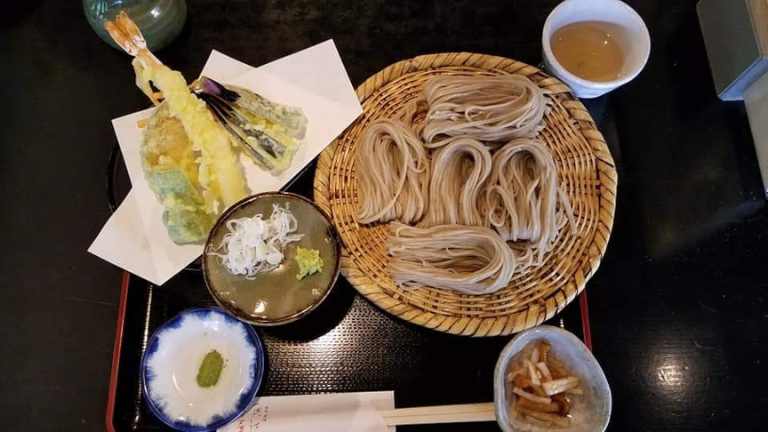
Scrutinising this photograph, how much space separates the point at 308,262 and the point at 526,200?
791 millimetres

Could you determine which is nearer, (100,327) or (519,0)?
(100,327)

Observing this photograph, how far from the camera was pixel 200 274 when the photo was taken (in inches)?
83.2

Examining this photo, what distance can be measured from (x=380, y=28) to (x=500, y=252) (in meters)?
1.20

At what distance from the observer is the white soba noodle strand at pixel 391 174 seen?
2033 mm

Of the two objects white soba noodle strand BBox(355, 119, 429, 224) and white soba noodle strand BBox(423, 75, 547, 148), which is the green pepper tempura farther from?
white soba noodle strand BBox(423, 75, 547, 148)

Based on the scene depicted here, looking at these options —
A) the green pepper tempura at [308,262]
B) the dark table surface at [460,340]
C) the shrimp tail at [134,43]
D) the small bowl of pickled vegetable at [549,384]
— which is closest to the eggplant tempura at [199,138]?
the shrimp tail at [134,43]

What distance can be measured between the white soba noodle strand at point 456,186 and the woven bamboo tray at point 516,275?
223mm

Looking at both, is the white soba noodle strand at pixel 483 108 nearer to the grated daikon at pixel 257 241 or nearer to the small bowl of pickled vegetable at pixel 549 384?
the grated daikon at pixel 257 241

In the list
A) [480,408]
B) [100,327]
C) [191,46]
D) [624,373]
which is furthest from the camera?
[191,46]

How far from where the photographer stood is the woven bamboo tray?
190cm

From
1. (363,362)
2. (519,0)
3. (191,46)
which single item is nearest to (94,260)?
(191,46)

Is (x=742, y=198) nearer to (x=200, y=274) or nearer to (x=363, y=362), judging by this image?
(x=363, y=362)

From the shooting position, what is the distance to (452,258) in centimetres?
202

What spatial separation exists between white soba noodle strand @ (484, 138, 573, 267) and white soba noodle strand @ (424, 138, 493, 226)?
49mm
